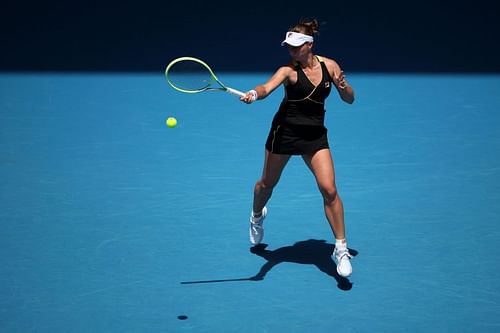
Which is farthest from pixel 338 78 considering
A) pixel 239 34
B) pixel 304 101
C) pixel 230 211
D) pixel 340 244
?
pixel 239 34

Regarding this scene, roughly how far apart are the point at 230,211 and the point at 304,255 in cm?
114

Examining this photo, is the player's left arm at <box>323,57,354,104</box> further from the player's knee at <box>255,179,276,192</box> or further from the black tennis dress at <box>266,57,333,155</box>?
the player's knee at <box>255,179,276,192</box>

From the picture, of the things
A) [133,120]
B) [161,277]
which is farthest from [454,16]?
[161,277]

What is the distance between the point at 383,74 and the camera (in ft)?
43.7

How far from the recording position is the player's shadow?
7645mm

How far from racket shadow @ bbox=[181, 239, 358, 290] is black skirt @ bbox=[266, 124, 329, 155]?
942 mm

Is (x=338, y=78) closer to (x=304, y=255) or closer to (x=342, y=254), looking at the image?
(x=342, y=254)

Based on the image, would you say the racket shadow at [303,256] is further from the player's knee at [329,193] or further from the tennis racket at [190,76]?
the tennis racket at [190,76]

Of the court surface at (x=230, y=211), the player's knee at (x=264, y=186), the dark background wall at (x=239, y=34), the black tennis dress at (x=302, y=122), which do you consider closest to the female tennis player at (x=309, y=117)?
the black tennis dress at (x=302, y=122)

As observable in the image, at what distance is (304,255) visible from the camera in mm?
7953

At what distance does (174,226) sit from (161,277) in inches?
42.5

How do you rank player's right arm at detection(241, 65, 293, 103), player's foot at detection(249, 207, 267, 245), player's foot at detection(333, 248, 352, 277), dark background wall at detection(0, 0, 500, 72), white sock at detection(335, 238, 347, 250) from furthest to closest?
dark background wall at detection(0, 0, 500, 72) < player's foot at detection(249, 207, 267, 245) < white sock at detection(335, 238, 347, 250) < player's foot at detection(333, 248, 352, 277) < player's right arm at detection(241, 65, 293, 103)

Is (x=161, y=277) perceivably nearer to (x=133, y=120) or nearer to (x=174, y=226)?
(x=174, y=226)

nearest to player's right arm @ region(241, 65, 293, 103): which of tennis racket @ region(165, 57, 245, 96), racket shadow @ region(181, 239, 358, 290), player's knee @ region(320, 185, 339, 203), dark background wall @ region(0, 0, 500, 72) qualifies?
tennis racket @ region(165, 57, 245, 96)
